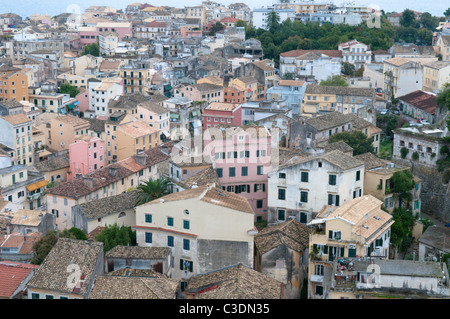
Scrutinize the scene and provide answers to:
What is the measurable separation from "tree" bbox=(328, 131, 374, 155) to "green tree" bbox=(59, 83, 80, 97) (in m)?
29.2

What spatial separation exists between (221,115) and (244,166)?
19154 mm

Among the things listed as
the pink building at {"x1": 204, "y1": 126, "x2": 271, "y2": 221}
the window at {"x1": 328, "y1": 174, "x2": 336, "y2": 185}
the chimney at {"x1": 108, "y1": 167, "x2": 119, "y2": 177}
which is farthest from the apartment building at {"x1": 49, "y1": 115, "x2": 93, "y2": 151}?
the window at {"x1": 328, "y1": 174, "x2": 336, "y2": 185}

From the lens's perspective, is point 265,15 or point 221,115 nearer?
point 221,115

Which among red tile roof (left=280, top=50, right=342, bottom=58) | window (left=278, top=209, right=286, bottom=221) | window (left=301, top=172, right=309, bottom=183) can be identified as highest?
red tile roof (left=280, top=50, right=342, bottom=58)

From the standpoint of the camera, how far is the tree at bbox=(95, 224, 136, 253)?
21119mm

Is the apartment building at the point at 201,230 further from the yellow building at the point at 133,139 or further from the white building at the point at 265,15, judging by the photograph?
the white building at the point at 265,15

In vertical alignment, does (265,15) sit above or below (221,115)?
above

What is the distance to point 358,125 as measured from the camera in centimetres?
3641

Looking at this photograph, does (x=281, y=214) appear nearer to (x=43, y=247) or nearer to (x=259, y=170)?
(x=259, y=170)

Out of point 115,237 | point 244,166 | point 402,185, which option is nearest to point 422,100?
point 402,185

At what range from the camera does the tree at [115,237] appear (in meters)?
21.1

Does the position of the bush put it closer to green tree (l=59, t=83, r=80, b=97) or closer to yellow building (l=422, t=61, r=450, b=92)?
yellow building (l=422, t=61, r=450, b=92)

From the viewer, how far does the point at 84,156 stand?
118ft

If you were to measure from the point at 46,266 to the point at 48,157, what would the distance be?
22132mm
